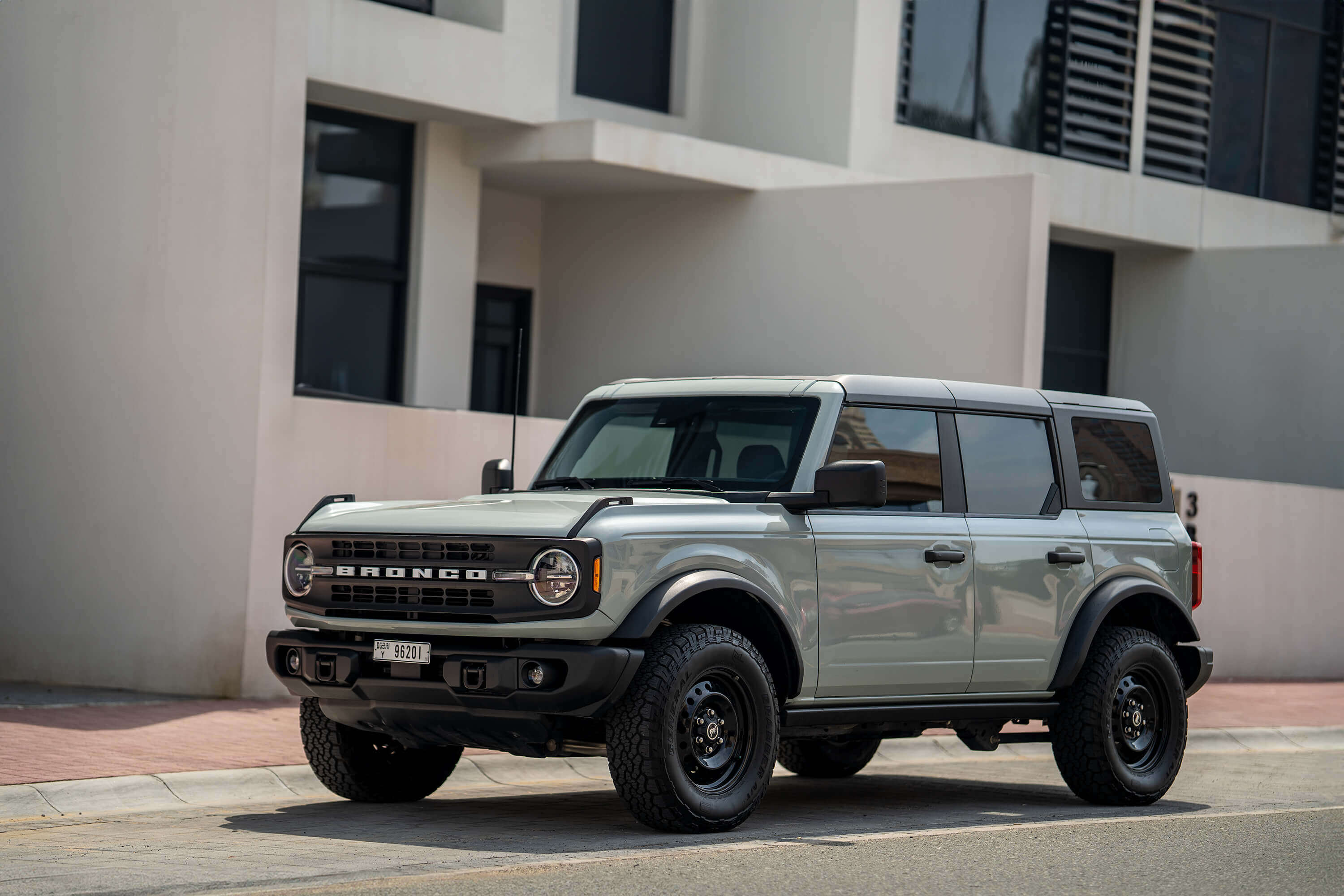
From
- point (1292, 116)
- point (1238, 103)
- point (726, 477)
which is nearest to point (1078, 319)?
point (1238, 103)

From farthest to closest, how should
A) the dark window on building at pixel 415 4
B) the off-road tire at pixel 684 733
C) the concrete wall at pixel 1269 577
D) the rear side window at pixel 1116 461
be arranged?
the concrete wall at pixel 1269 577, the dark window on building at pixel 415 4, the rear side window at pixel 1116 461, the off-road tire at pixel 684 733

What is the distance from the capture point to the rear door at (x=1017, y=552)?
347 inches

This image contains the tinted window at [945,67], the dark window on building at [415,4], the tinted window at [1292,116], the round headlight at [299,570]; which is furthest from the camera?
the tinted window at [1292,116]

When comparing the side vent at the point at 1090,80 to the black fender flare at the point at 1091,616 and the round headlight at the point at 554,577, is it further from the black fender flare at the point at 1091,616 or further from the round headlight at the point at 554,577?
the round headlight at the point at 554,577

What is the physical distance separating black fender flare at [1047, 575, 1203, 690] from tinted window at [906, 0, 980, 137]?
10.8 metres

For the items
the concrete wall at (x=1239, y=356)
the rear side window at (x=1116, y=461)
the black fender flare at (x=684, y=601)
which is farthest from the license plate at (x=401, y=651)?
the concrete wall at (x=1239, y=356)

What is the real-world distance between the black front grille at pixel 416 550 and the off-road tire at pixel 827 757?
351 cm

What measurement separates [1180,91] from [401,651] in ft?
56.8

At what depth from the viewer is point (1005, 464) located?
9164 millimetres

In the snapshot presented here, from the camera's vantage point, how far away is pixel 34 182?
45.0 feet

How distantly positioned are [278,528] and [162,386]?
1353 millimetres

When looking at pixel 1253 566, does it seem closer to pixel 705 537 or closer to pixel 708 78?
pixel 708 78

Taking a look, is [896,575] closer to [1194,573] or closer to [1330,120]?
[1194,573]

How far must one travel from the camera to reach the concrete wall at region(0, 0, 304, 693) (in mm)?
12727
